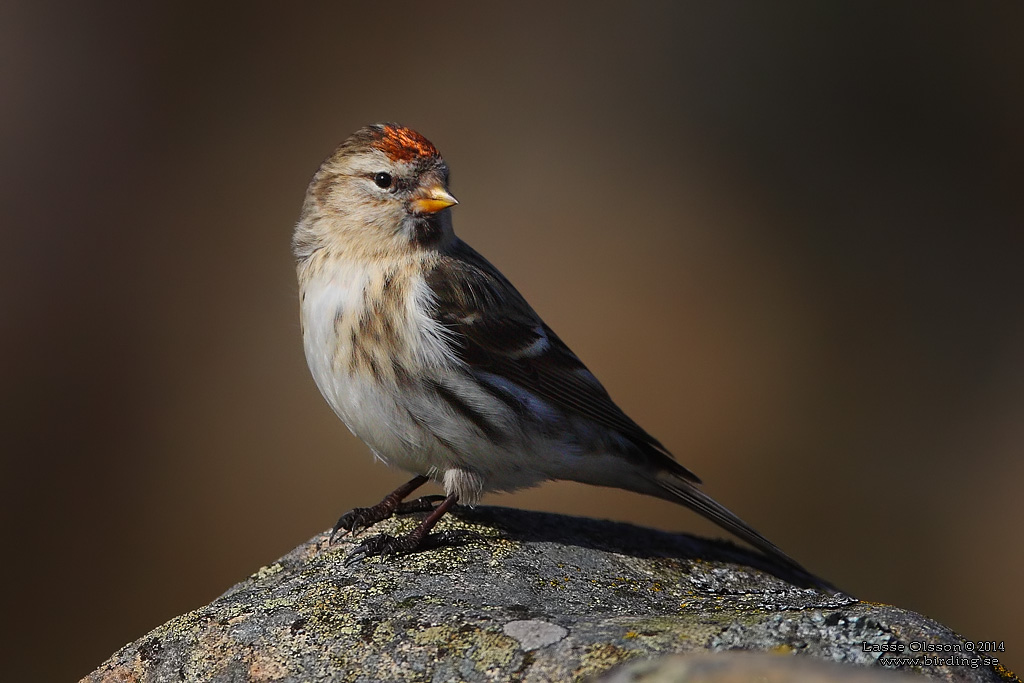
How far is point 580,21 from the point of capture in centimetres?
793

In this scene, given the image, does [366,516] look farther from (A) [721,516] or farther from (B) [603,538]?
(A) [721,516]

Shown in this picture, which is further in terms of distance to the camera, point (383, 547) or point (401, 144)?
point (401, 144)

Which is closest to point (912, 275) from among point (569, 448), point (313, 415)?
point (313, 415)

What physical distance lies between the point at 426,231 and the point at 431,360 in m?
0.49

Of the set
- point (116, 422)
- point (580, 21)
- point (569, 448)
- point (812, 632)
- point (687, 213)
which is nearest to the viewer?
point (812, 632)

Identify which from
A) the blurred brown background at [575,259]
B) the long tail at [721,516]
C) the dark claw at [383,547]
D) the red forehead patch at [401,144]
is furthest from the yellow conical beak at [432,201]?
the blurred brown background at [575,259]

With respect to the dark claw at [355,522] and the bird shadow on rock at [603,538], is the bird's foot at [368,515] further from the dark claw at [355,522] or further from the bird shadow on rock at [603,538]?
the bird shadow on rock at [603,538]

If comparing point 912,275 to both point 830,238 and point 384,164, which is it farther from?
point 384,164

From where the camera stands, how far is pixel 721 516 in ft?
11.8

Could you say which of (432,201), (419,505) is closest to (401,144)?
(432,201)

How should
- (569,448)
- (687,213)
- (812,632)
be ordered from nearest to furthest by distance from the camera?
(812,632), (569,448), (687,213)

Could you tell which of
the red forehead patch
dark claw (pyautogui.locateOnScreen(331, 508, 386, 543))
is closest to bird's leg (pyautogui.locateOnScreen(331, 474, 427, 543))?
dark claw (pyautogui.locateOnScreen(331, 508, 386, 543))

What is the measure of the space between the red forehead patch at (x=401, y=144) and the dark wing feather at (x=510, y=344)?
34cm

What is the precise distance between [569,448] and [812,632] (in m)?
1.54
